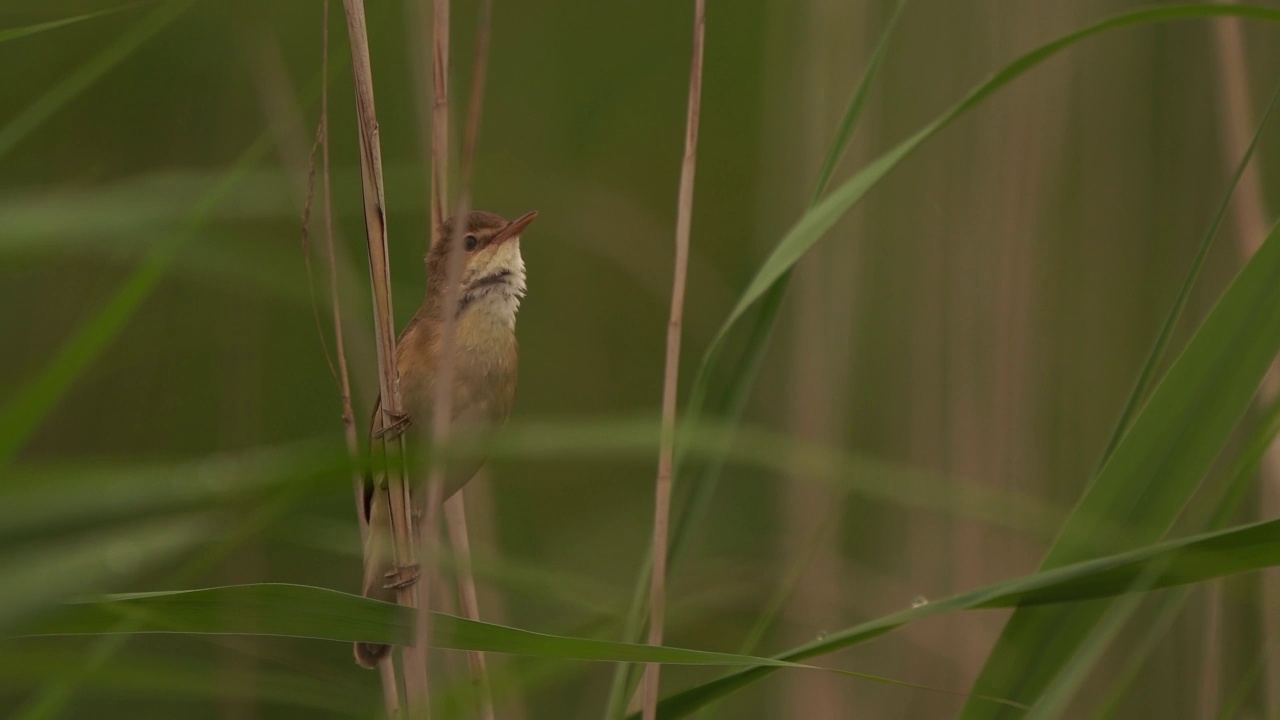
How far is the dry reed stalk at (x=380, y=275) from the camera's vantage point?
1352mm

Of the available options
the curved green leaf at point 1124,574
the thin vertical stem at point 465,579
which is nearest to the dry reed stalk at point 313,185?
the thin vertical stem at point 465,579

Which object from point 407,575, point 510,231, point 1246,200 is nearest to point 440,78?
point 407,575

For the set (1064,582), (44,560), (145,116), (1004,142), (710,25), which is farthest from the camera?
(710,25)

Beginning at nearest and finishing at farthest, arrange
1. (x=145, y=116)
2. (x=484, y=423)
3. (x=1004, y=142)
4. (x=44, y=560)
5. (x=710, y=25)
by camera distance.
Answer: (x=44, y=560)
(x=484, y=423)
(x=1004, y=142)
(x=145, y=116)
(x=710, y=25)

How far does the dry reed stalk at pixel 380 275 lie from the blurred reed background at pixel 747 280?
52 cm

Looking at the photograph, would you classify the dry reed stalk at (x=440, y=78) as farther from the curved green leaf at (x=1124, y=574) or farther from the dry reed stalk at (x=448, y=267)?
the curved green leaf at (x=1124, y=574)

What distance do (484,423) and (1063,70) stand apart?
5.66 feet

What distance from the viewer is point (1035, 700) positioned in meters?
1.17

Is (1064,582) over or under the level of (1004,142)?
under

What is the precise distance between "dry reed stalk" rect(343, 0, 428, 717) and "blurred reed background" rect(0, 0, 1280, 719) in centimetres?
52

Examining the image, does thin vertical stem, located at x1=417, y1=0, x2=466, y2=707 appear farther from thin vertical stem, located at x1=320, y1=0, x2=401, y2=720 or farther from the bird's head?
the bird's head

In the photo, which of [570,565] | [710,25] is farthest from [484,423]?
[710,25]

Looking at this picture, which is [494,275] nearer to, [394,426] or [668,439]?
[394,426]

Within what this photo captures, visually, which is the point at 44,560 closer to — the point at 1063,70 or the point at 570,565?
the point at 570,565
